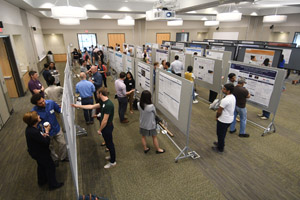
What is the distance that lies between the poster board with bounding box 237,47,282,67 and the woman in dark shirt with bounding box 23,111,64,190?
7.89 meters

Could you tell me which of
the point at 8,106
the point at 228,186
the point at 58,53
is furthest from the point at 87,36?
the point at 228,186

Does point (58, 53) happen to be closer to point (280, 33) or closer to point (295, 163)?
point (295, 163)

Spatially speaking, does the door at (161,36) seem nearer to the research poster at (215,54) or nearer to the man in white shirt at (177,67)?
the research poster at (215,54)

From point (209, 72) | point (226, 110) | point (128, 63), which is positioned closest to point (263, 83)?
point (226, 110)

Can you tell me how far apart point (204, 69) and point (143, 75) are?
223 cm

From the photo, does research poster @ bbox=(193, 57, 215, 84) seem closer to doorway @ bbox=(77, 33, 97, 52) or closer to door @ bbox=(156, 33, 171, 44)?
door @ bbox=(156, 33, 171, 44)

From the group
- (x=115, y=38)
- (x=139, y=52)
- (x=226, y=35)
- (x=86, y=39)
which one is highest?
(x=226, y=35)

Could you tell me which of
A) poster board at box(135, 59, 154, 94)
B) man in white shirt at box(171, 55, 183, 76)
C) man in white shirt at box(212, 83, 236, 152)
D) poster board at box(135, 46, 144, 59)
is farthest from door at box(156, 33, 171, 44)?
man in white shirt at box(212, 83, 236, 152)

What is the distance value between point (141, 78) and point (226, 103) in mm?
2598

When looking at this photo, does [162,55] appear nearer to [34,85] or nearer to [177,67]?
[177,67]

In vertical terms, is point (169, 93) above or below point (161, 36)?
below

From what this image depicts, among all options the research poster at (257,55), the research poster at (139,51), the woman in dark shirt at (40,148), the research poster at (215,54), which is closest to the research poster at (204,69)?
the research poster at (215,54)

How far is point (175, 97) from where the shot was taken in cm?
331

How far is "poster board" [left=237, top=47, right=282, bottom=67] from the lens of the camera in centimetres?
675
